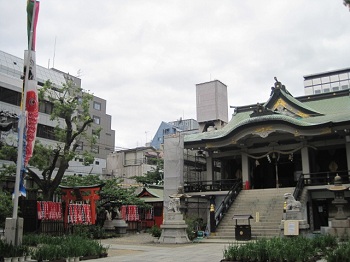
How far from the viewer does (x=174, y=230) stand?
821 inches

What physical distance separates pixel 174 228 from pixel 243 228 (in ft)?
12.3

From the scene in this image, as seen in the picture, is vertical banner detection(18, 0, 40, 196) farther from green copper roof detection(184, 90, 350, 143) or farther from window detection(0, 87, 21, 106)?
window detection(0, 87, 21, 106)

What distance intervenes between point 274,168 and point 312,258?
A: 78.3 ft

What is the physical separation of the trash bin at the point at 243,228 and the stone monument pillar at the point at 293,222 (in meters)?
1.91

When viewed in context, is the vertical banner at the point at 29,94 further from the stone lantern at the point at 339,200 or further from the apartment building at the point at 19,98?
the stone lantern at the point at 339,200

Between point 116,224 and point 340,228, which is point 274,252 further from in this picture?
point 116,224

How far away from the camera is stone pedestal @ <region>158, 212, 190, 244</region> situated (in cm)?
2070

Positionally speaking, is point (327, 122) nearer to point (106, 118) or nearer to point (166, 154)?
point (166, 154)

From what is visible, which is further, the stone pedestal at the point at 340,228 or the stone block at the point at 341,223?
the stone block at the point at 341,223

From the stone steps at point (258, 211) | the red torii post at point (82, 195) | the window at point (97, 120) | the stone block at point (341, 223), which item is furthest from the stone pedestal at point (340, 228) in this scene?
the window at point (97, 120)

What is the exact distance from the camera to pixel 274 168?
35125 millimetres

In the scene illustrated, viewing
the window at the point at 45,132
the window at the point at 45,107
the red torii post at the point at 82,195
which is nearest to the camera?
the red torii post at the point at 82,195

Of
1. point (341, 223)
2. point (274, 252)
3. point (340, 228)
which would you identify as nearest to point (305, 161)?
point (341, 223)

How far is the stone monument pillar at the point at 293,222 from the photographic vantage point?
723 inches
